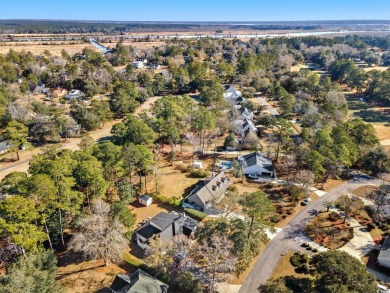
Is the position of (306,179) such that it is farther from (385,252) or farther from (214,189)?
(385,252)

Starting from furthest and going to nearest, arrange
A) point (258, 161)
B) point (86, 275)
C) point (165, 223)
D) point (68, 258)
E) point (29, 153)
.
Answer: point (29, 153) → point (258, 161) → point (165, 223) → point (68, 258) → point (86, 275)

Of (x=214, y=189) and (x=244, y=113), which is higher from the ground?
(x=244, y=113)

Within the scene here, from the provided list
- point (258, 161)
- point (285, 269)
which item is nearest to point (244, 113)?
point (258, 161)

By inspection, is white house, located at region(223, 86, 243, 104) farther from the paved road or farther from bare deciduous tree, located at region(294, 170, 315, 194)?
the paved road

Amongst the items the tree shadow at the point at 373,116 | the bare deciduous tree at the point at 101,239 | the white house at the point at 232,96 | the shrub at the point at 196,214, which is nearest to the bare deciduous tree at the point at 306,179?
the shrub at the point at 196,214

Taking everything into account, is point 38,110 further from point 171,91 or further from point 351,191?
point 351,191

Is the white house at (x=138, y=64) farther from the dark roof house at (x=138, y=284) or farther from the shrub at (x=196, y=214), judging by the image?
the dark roof house at (x=138, y=284)
